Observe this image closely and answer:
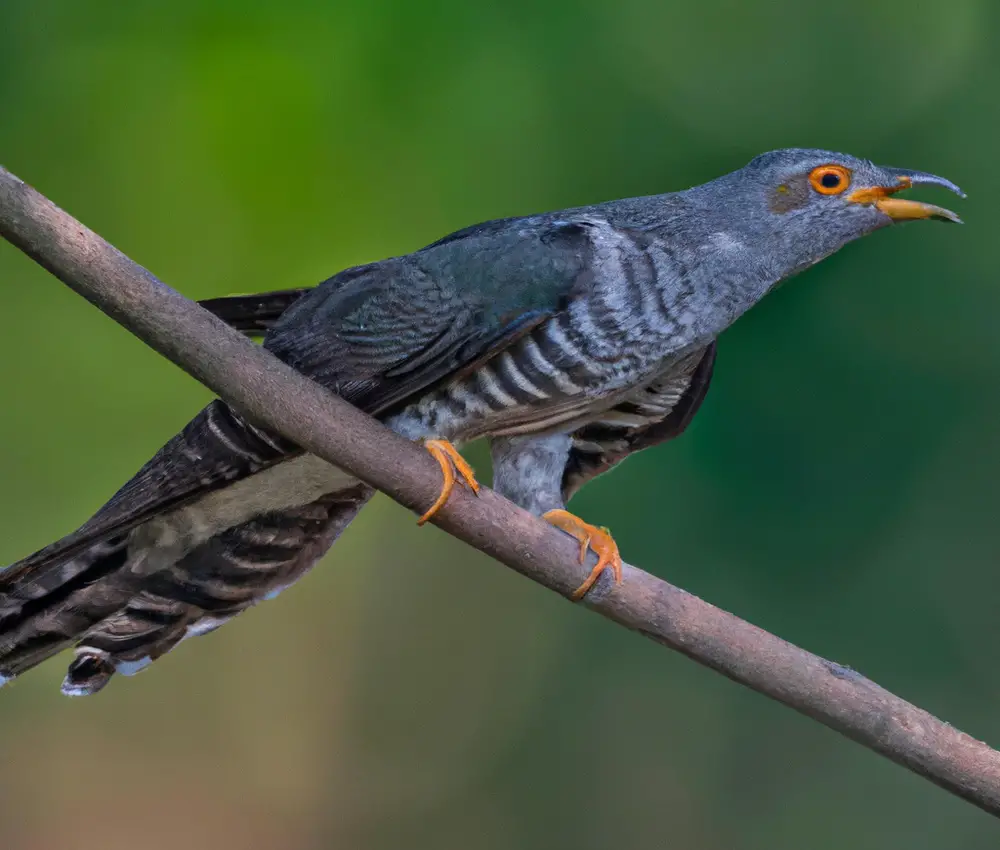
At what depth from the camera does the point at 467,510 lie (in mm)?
1775

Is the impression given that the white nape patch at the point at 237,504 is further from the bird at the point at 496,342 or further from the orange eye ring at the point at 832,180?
the orange eye ring at the point at 832,180

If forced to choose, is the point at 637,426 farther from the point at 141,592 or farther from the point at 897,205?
the point at 141,592

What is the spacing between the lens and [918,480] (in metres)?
3.50

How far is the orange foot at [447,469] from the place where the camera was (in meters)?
1.75

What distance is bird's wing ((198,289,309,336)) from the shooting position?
2.21 meters

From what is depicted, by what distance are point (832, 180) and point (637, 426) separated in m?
0.62

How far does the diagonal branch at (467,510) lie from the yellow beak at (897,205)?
0.77 metres

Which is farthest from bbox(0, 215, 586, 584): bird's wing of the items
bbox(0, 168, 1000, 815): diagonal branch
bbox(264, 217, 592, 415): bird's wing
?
bbox(0, 168, 1000, 815): diagonal branch

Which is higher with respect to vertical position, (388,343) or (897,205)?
(897,205)

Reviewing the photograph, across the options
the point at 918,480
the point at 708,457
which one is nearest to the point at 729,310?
the point at 708,457

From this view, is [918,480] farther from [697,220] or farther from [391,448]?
[391,448]

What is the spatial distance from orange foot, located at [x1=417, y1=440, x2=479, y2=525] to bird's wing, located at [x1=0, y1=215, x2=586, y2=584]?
122 millimetres

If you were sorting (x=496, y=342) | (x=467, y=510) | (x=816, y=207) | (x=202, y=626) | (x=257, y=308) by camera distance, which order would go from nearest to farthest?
(x=467, y=510) < (x=496, y=342) < (x=816, y=207) < (x=257, y=308) < (x=202, y=626)

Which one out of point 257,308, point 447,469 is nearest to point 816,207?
point 447,469
